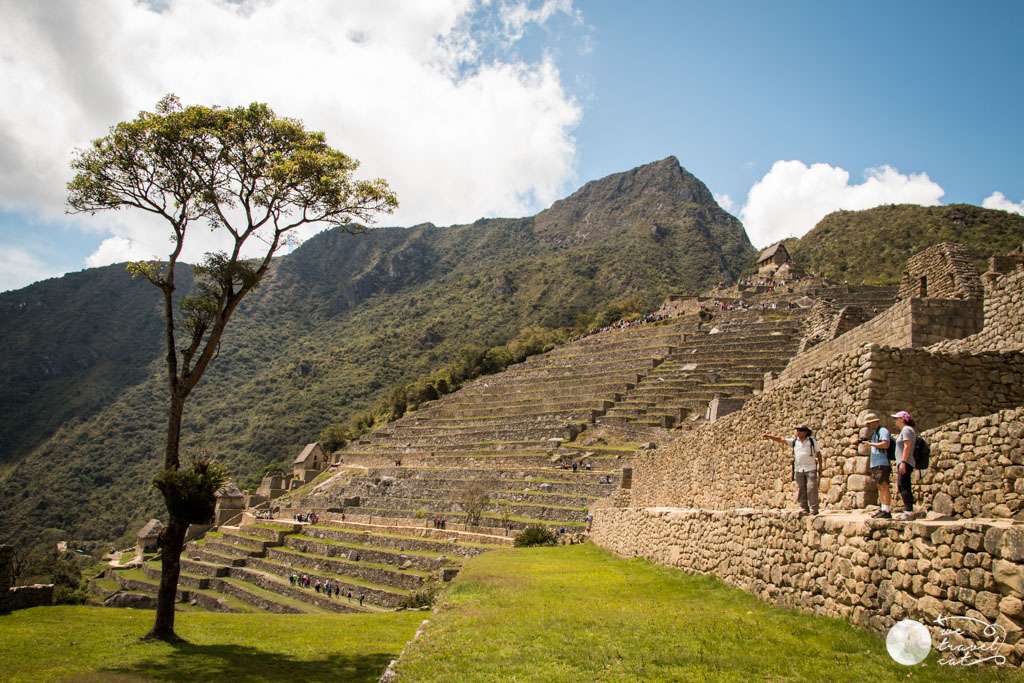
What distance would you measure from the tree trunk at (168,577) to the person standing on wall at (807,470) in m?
8.20

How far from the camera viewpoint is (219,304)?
11.0 m

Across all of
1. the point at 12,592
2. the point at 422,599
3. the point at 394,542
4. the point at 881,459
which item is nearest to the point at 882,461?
the point at 881,459

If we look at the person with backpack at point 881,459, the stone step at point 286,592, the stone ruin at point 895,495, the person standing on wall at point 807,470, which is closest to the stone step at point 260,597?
the stone step at point 286,592

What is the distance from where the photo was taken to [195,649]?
9.16 m

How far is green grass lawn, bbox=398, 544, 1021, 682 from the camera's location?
4.19 metres

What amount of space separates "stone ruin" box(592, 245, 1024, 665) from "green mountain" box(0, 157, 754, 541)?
43.1 meters

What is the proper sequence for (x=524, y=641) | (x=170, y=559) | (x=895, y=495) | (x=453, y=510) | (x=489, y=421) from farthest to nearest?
(x=489, y=421) < (x=453, y=510) < (x=170, y=559) < (x=895, y=495) < (x=524, y=641)

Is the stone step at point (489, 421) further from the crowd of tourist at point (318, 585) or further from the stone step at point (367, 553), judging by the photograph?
the crowd of tourist at point (318, 585)

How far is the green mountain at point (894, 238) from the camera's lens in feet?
177

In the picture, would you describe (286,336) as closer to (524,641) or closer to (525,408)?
(525,408)

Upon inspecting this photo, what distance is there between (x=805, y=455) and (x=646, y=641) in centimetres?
256

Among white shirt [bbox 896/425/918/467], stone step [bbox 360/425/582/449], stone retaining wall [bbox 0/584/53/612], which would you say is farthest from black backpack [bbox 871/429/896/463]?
stone step [bbox 360/425/582/449]

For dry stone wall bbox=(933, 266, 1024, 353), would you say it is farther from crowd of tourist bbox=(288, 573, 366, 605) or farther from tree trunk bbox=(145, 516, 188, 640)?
crowd of tourist bbox=(288, 573, 366, 605)

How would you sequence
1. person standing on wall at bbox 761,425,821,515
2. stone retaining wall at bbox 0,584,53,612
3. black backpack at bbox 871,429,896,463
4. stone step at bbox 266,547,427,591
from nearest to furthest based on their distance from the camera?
black backpack at bbox 871,429,896,463 < person standing on wall at bbox 761,425,821,515 < stone retaining wall at bbox 0,584,53,612 < stone step at bbox 266,547,427,591
